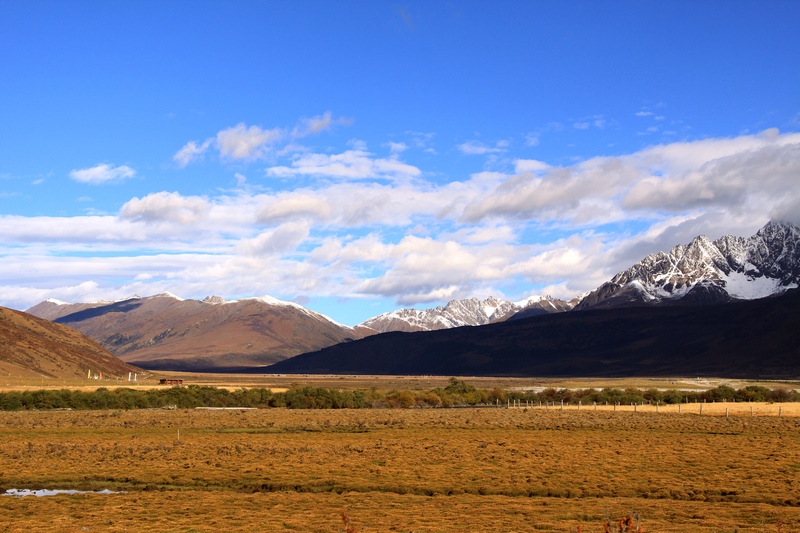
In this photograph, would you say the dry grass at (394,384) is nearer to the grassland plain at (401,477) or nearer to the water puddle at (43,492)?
the grassland plain at (401,477)

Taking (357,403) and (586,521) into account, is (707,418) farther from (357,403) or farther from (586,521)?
(586,521)

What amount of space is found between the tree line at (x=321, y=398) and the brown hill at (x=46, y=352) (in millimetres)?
43219

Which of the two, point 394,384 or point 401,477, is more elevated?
point 401,477

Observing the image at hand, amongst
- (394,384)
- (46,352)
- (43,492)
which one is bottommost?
(394,384)

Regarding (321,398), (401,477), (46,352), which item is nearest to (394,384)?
(46,352)

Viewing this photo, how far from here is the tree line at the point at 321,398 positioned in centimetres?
6988

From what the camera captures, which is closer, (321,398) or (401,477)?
(401,477)

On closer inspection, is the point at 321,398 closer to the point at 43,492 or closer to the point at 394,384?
the point at 43,492

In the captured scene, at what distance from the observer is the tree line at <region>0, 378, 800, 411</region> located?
6988 cm

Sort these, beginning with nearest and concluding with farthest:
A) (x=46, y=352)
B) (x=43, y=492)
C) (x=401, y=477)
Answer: (x=43, y=492), (x=401, y=477), (x=46, y=352)

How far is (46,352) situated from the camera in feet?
423

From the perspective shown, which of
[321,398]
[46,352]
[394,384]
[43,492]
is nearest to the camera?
[43,492]

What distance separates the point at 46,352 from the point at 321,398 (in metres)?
72.1

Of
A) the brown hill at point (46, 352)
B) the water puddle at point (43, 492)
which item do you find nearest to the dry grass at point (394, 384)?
the brown hill at point (46, 352)
